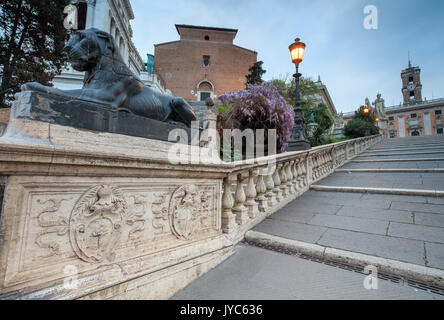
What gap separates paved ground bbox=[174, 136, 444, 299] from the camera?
1509mm

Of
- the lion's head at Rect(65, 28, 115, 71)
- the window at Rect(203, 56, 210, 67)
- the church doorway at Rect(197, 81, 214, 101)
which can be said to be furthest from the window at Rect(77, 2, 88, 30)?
the lion's head at Rect(65, 28, 115, 71)

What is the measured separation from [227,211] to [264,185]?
0.96m

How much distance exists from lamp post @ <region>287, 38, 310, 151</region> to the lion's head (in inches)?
167

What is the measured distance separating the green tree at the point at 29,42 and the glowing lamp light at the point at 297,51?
25.6ft

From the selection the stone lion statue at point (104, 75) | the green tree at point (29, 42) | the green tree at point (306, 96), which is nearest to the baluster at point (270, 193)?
the stone lion statue at point (104, 75)

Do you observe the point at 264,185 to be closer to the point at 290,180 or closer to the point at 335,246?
the point at 290,180

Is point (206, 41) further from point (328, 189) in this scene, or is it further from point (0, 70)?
point (328, 189)

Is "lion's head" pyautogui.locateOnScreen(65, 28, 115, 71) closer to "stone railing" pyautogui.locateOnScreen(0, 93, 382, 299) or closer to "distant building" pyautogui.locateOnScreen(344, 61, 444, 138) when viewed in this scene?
"stone railing" pyautogui.locateOnScreen(0, 93, 382, 299)

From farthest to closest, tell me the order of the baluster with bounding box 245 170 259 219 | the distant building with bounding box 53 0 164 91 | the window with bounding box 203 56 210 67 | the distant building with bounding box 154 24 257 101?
the window with bounding box 203 56 210 67, the distant building with bounding box 154 24 257 101, the distant building with bounding box 53 0 164 91, the baluster with bounding box 245 170 259 219

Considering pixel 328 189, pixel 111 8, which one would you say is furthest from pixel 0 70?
pixel 111 8

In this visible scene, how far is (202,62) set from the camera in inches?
1073

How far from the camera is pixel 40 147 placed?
0.99m
